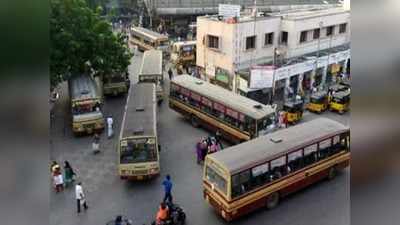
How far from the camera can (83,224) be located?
11.9 m

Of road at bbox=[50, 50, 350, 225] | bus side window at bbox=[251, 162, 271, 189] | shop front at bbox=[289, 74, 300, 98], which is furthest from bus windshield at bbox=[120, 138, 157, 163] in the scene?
shop front at bbox=[289, 74, 300, 98]

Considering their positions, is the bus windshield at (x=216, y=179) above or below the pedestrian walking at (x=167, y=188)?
above

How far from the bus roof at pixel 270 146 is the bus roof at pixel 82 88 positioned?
8.42 meters

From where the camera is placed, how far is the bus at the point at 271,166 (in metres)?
11.6

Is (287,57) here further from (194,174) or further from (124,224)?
(124,224)

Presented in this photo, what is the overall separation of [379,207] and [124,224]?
32.3 feet

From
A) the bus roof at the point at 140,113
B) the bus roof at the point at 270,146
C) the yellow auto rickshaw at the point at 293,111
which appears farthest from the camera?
the yellow auto rickshaw at the point at 293,111

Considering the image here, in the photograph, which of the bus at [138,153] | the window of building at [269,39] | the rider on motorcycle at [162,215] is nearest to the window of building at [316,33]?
the window of building at [269,39]

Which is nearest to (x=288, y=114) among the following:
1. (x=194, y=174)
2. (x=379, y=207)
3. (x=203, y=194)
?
(x=194, y=174)

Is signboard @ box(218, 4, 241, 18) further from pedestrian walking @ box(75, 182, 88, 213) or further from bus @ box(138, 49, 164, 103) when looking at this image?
pedestrian walking @ box(75, 182, 88, 213)

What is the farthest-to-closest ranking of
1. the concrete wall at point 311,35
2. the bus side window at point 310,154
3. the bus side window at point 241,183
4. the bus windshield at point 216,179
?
the concrete wall at point 311,35
the bus side window at point 310,154
the bus windshield at point 216,179
the bus side window at point 241,183

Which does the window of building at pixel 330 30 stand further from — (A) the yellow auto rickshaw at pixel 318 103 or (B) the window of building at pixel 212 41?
(B) the window of building at pixel 212 41

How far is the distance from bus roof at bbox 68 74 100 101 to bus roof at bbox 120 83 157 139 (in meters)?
1.67

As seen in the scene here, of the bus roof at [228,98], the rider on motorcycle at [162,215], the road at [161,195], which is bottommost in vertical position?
the road at [161,195]
